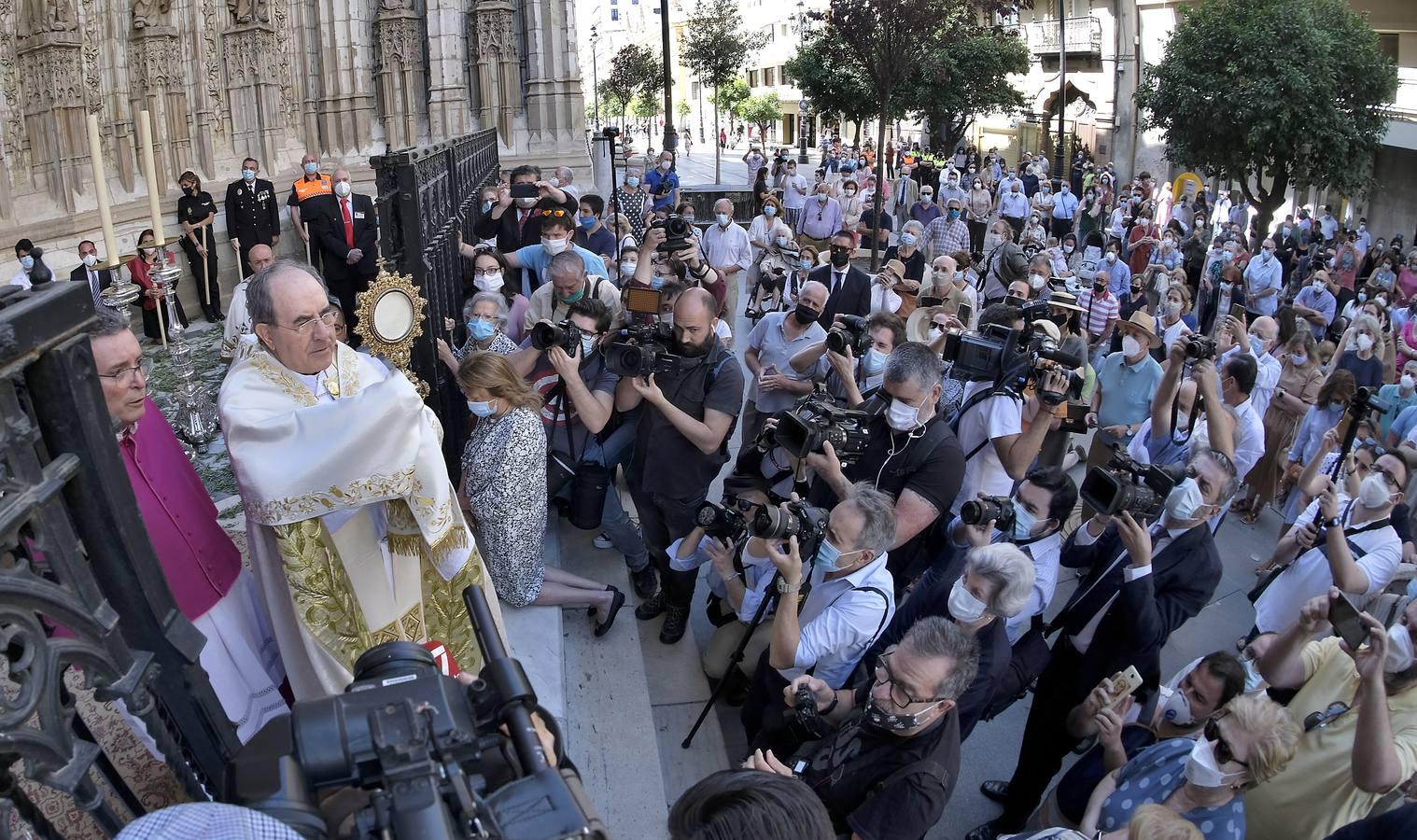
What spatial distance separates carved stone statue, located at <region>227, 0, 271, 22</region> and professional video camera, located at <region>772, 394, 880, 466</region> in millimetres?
12382

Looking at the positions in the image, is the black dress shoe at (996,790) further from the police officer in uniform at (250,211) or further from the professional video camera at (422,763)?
the police officer in uniform at (250,211)

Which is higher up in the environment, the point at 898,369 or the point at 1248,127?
the point at 1248,127

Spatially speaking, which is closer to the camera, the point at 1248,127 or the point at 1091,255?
the point at 1091,255

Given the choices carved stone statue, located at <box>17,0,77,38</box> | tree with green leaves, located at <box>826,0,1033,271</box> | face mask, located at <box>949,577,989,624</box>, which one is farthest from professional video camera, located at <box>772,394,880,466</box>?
carved stone statue, located at <box>17,0,77,38</box>

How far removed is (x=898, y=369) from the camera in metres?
4.37

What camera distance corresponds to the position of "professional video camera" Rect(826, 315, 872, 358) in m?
4.99

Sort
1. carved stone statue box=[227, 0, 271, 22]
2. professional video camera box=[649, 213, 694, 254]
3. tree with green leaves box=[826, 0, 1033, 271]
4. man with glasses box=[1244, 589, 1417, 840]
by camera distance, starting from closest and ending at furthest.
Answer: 1. man with glasses box=[1244, 589, 1417, 840]
2. professional video camera box=[649, 213, 694, 254]
3. tree with green leaves box=[826, 0, 1033, 271]
4. carved stone statue box=[227, 0, 271, 22]

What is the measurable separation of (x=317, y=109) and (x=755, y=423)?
1195 cm

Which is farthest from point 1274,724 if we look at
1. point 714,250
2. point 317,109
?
point 317,109

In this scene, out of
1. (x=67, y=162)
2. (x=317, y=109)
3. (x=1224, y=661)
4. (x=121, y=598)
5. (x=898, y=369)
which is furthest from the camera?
(x=317, y=109)

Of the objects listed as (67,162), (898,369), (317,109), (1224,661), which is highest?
(317,109)

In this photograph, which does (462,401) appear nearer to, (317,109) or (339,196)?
(339,196)

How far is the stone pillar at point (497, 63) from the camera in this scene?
15.2 m

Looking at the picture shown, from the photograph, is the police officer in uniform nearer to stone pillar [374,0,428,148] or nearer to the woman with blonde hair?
stone pillar [374,0,428,148]
